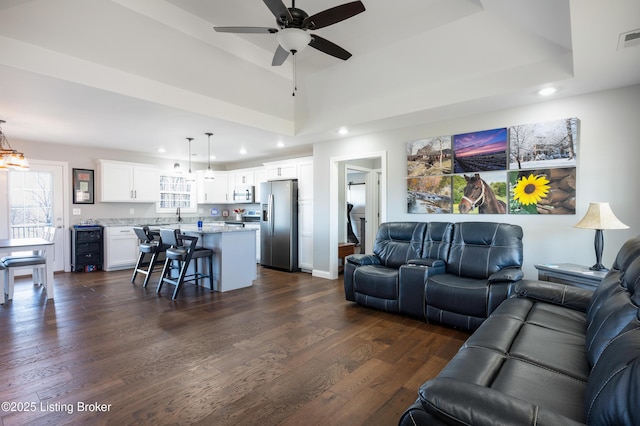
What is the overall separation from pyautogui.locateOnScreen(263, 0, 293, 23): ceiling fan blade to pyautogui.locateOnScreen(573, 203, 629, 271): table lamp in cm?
320

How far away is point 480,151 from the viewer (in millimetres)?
4031

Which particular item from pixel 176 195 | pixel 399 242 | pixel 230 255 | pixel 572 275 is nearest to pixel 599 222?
pixel 572 275

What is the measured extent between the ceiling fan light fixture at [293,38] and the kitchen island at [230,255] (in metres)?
3.01

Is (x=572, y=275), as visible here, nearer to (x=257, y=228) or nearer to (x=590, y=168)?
(x=590, y=168)

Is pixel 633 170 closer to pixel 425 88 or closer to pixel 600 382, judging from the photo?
pixel 425 88

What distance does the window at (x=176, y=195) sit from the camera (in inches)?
299

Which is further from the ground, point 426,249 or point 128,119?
point 128,119

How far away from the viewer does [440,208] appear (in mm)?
4391

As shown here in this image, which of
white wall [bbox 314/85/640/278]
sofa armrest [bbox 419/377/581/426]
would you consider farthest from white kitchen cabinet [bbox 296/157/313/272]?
sofa armrest [bbox 419/377/581/426]

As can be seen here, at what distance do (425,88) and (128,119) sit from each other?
4.01 m

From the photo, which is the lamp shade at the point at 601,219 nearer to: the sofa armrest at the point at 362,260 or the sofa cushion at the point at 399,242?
the sofa cushion at the point at 399,242

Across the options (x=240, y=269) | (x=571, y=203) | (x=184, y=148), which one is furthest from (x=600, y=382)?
(x=184, y=148)

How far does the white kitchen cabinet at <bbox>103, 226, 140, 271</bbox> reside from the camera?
6301 mm

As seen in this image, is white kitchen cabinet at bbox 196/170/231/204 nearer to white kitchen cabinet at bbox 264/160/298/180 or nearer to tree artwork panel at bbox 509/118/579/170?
white kitchen cabinet at bbox 264/160/298/180
